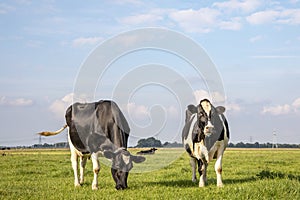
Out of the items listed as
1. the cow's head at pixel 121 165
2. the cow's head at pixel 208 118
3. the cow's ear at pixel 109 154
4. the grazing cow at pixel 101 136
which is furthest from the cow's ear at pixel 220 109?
the cow's ear at pixel 109 154

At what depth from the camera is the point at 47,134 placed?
49.9ft

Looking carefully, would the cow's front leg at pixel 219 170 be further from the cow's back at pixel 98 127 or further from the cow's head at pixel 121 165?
the cow's back at pixel 98 127

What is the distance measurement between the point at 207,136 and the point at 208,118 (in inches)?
27.0

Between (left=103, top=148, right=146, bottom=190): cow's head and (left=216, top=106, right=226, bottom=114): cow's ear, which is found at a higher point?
(left=216, top=106, right=226, bottom=114): cow's ear

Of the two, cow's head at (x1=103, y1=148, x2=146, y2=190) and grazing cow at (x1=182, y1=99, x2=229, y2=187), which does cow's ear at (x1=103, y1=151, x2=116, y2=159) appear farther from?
grazing cow at (x1=182, y1=99, x2=229, y2=187)

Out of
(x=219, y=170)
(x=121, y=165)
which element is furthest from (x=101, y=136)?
(x=219, y=170)

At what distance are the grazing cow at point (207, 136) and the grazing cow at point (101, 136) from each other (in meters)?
1.78

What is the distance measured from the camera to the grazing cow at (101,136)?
11.7 metres

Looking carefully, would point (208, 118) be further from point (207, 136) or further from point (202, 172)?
point (202, 172)

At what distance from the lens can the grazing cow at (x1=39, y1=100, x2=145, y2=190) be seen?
11656 millimetres

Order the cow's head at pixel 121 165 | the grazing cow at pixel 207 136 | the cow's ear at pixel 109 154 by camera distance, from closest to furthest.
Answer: the cow's head at pixel 121 165 → the cow's ear at pixel 109 154 → the grazing cow at pixel 207 136

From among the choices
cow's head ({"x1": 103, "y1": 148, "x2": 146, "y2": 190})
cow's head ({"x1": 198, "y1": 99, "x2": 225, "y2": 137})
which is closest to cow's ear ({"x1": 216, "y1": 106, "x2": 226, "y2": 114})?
cow's head ({"x1": 198, "y1": 99, "x2": 225, "y2": 137})

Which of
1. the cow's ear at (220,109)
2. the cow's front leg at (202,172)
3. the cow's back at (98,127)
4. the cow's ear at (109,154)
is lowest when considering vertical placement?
the cow's front leg at (202,172)

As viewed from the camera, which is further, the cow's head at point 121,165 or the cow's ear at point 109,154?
the cow's ear at point 109,154
